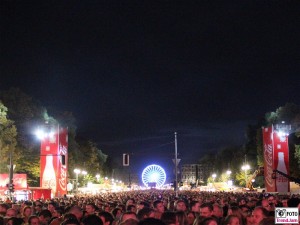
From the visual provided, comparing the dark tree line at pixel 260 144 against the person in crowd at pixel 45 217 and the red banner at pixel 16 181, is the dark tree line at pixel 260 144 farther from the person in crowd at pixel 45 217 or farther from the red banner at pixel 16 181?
the person in crowd at pixel 45 217

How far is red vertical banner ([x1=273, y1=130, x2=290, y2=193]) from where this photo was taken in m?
55.3

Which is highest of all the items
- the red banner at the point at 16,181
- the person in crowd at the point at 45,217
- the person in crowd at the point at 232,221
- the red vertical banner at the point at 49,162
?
the red vertical banner at the point at 49,162

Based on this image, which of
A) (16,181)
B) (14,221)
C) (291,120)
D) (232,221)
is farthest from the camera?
(291,120)

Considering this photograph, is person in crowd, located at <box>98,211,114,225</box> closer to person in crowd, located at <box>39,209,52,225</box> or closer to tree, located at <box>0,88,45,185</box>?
person in crowd, located at <box>39,209,52,225</box>

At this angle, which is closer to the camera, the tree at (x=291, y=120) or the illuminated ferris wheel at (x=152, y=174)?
the tree at (x=291, y=120)

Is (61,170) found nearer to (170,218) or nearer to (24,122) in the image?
(24,122)

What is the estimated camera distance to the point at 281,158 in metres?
56.4

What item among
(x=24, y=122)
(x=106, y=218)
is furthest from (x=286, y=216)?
(x=24, y=122)

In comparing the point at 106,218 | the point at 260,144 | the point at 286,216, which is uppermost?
the point at 260,144

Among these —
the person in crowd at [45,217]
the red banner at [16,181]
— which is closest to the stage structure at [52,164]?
the red banner at [16,181]

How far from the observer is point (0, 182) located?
46406 mm

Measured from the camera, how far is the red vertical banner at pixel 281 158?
55.3 m

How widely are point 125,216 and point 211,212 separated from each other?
270 cm

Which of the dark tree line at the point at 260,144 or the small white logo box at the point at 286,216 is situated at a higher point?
the dark tree line at the point at 260,144
